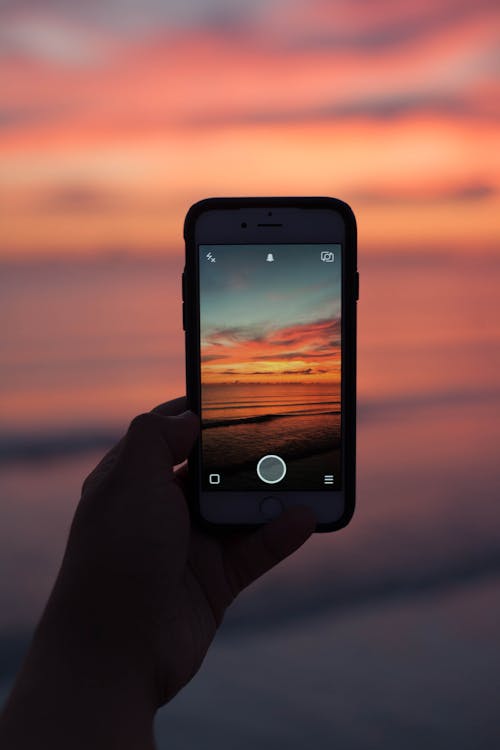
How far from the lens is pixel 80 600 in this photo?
8.10ft

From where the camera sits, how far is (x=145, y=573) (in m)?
2.71

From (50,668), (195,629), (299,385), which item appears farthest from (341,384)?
(50,668)

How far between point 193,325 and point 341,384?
25.5 inches

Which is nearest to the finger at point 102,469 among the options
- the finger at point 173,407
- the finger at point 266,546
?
the finger at point 173,407

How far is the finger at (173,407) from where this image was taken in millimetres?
3295

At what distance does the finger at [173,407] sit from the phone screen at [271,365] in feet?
0.30

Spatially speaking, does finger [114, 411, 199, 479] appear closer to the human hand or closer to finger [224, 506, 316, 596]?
the human hand

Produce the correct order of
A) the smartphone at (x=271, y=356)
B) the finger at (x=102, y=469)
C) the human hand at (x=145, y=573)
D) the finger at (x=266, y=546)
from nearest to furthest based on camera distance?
the human hand at (x=145, y=573)
the finger at (x=102, y=469)
the finger at (x=266, y=546)
the smartphone at (x=271, y=356)

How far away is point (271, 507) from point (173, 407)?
1.88ft

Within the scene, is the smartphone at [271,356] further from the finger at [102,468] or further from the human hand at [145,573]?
the finger at [102,468]

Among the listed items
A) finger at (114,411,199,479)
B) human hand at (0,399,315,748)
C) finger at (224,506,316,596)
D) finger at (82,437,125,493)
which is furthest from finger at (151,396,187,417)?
finger at (224,506,316,596)

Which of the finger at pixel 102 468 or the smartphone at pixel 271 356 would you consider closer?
the finger at pixel 102 468

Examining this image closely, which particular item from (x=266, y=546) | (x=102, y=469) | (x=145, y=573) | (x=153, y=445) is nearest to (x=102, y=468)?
(x=102, y=469)

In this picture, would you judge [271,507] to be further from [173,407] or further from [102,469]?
[102,469]
